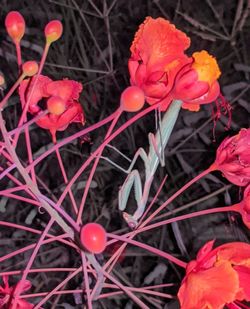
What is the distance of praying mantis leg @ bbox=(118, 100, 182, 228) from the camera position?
454 mm

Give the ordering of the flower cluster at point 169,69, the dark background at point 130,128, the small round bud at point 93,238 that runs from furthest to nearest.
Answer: the dark background at point 130,128, the flower cluster at point 169,69, the small round bud at point 93,238

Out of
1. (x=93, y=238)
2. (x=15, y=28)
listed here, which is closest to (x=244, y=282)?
(x=93, y=238)

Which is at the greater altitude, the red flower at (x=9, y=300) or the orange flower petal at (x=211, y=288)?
the orange flower petal at (x=211, y=288)

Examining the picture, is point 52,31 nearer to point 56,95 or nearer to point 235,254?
point 56,95

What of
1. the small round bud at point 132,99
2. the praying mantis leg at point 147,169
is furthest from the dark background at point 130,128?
the small round bud at point 132,99

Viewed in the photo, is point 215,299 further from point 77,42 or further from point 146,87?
point 77,42

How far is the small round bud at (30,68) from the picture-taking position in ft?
→ 1.29

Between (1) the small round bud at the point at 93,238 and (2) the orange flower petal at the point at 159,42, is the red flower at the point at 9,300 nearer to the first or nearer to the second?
(1) the small round bud at the point at 93,238

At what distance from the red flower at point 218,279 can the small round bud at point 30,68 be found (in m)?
0.18

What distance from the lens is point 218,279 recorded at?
0.40 metres

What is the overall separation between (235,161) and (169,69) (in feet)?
0.32

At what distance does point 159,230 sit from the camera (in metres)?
0.86

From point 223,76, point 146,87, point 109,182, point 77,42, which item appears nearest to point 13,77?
point 77,42

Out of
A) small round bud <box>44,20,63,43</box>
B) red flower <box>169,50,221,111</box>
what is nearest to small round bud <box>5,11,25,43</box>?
small round bud <box>44,20,63,43</box>
